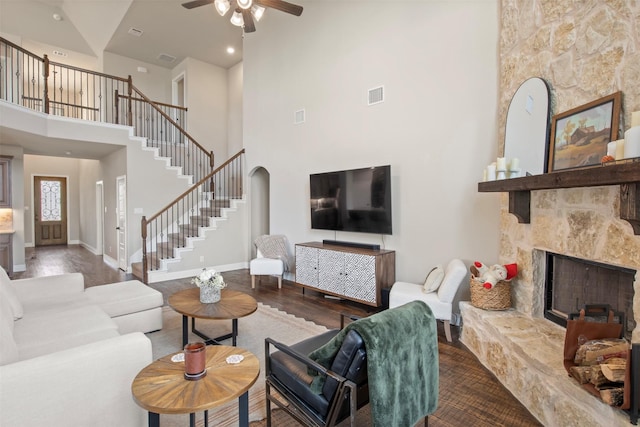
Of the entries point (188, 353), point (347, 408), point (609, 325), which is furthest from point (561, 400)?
point (188, 353)

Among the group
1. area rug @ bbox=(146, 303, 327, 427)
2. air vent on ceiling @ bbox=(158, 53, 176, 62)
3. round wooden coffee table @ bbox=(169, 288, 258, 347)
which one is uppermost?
air vent on ceiling @ bbox=(158, 53, 176, 62)

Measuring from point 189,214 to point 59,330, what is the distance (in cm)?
547

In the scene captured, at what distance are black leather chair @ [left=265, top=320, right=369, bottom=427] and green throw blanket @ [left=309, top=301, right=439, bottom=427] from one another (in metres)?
0.06

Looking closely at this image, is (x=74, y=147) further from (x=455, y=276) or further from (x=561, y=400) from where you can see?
(x=561, y=400)

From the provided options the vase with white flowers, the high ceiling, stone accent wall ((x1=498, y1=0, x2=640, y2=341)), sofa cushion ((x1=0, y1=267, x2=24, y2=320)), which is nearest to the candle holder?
the vase with white flowers

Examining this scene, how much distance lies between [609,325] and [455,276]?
1.29 metres

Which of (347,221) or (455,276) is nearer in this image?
(455,276)

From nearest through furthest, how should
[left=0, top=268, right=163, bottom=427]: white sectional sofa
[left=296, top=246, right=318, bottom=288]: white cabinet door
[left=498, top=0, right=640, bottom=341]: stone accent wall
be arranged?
[left=0, top=268, right=163, bottom=427]: white sectional sofa
[left=498, top=0, right=640, bottom=341]: stone accent wall
[left=296, top=246, right=318, bottom=288]: white cabinet door

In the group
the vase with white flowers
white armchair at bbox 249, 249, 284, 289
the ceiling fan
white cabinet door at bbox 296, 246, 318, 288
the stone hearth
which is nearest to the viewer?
the stone hearth

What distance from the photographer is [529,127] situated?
285 centimetres

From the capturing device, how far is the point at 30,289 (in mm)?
3195

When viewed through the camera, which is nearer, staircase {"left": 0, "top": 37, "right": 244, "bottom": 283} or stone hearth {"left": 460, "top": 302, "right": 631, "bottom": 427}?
stone hearth {"left": 460, "top": 302, "right": 631, "bottom": 427}

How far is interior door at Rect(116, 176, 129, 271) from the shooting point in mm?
6812

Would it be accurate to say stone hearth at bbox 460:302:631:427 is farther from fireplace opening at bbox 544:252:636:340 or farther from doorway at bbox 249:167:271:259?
doorway at bbox 249:167:271:259
